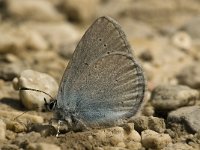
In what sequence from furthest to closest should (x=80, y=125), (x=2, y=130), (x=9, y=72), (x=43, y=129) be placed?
(x=9, y=72), (x=80, y=125), (x=43, y=129), (x=2, y=130)

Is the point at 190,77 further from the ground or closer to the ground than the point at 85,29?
closer to the ground

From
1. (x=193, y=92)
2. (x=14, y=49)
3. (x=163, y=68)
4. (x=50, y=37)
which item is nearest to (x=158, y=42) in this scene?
(x=163, y=68)

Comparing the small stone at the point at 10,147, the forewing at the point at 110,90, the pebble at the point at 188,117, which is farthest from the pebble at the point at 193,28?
the small stone at the point at 10,147

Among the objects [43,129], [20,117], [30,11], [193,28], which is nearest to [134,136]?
[43,129]

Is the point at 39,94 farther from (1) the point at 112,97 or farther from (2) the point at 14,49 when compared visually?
(2) the point at 14,49

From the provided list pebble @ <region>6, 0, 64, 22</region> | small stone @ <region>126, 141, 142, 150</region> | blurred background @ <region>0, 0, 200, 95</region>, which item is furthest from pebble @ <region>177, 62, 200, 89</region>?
pebble @ <region>6, 0, 64, 22</region>

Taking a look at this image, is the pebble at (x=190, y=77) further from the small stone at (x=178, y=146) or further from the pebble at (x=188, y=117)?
the small stone at (x=178, y=146)

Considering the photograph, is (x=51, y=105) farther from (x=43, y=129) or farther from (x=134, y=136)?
(x=134, y=136)
